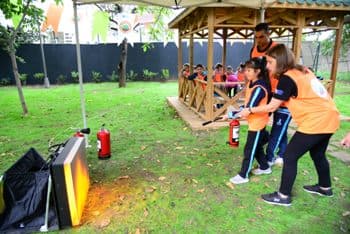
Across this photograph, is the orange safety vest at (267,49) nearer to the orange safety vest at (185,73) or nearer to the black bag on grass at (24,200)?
the black bag on grass at (24,200)

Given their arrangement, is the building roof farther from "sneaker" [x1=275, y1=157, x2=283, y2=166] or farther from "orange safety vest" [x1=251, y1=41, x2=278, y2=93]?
"sneaker" [x1=275, y1=157, x2=283, y2=166]

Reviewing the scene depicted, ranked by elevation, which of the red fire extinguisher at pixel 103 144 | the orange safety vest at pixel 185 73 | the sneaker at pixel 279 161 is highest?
the orange safety vest at pixel 185 73

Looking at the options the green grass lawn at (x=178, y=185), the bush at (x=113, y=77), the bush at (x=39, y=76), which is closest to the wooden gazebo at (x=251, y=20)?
the green grass lawn at (x=178, y=185)

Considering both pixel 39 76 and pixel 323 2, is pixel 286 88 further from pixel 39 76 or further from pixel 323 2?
pixel 39 76

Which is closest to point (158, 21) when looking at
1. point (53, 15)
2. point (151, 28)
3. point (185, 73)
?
point (151, 28)

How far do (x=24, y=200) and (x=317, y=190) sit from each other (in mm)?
2887

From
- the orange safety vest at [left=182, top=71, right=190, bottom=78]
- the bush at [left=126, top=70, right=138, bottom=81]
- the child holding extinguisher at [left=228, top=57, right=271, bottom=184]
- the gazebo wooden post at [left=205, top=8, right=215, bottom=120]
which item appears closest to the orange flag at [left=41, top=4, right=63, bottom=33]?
the orange safety vest at [left=182, top=71, right=190, bottom=78]

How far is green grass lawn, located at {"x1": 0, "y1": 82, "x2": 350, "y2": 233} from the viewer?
254 cm

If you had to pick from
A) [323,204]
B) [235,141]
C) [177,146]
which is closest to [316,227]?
[323,204]

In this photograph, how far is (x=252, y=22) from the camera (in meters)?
5.88

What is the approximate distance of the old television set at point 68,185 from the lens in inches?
88.4

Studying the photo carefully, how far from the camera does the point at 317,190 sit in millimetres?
3021

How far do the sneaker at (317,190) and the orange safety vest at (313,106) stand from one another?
2.87ft

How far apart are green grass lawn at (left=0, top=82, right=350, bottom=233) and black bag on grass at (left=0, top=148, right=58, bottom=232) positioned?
33cm
